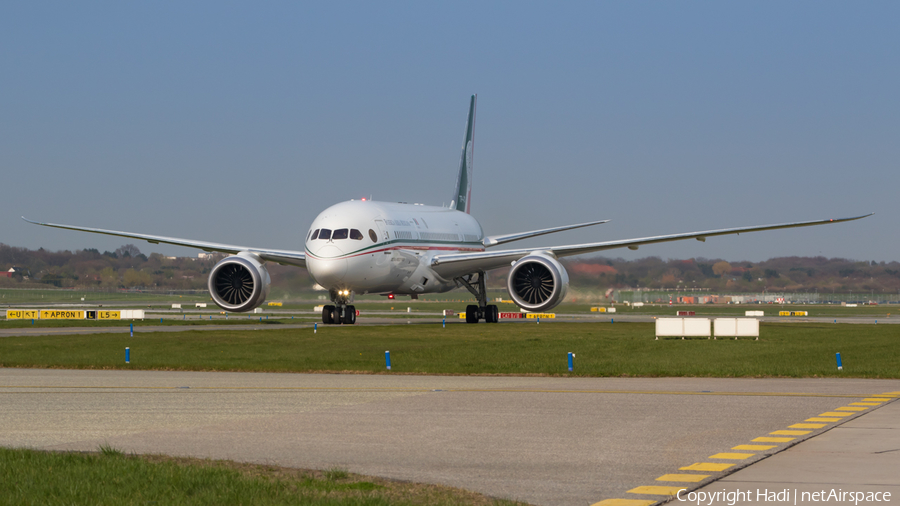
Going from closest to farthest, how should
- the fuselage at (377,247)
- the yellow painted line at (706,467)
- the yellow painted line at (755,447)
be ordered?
the yellow painted line at (706,467) → the yellow painted line at (755,447) → the fuselage at (377,247)

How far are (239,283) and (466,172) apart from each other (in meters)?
21.8

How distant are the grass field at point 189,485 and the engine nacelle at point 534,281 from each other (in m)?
32.0

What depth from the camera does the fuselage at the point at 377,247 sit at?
42906 millimetres

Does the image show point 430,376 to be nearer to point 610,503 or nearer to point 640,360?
point 640,360

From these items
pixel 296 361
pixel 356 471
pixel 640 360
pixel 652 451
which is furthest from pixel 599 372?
pixel 356 471

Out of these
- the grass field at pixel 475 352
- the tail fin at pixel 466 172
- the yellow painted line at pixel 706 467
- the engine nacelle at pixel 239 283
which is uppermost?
the tail fin at pixel 466 172

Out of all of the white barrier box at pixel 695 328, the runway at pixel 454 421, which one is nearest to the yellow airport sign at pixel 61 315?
the white barrier box at pixel 695 328

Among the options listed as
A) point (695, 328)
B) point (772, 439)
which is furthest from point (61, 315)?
point (772, 439)

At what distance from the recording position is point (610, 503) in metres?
9.56

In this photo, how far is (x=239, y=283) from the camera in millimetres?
44750

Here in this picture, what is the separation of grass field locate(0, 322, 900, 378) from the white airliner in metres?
2.15

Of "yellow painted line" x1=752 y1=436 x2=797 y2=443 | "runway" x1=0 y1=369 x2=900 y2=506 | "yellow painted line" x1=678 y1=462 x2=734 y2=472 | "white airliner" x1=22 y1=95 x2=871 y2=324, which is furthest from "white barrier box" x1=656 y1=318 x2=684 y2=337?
"yellow painted line" x1=678 y1=462 x2=734 y2=472

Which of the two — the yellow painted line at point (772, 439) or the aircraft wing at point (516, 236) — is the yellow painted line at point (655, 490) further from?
the aircraft wing at point (516, 236)

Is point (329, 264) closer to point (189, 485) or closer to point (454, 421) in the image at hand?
point (454, 421)
